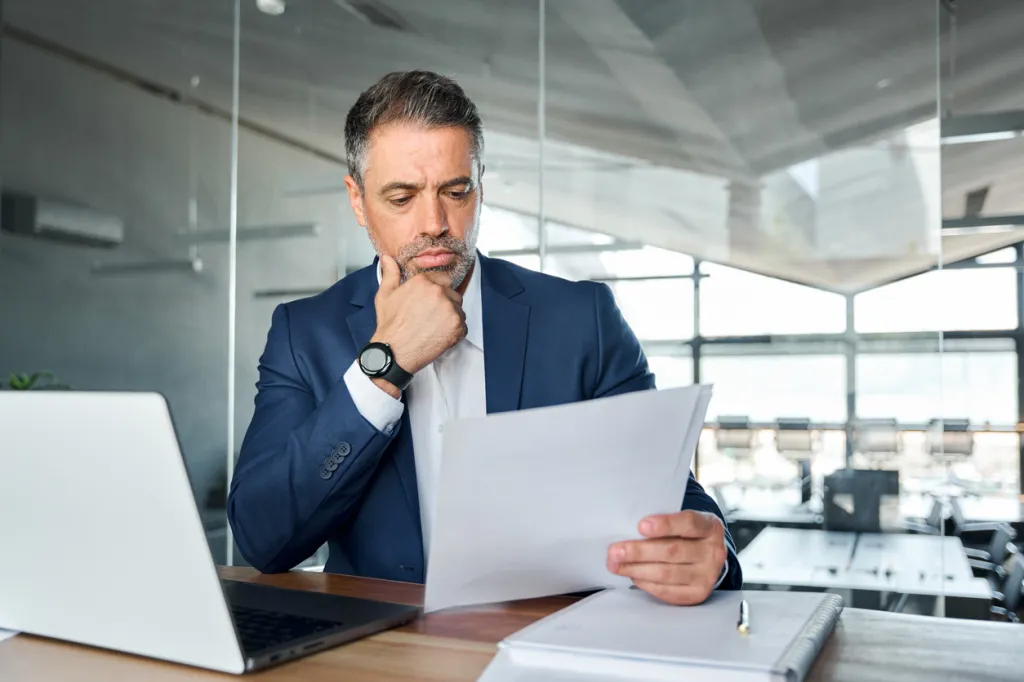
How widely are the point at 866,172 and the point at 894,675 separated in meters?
3.10

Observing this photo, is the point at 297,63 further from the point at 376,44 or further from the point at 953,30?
the point at 953,30

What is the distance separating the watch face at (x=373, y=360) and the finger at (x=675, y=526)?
45cm

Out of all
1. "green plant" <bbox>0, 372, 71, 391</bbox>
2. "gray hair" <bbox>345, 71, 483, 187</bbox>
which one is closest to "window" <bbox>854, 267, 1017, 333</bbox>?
"gray hair" <bbox>345, 71, 483, 187</bbox>

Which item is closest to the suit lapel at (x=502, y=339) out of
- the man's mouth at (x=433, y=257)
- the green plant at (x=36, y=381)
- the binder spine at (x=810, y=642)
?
the man's mouth at (x=433, y=257)

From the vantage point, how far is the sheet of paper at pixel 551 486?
0.95 meters

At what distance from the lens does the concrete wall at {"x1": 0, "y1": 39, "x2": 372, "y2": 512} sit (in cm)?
438

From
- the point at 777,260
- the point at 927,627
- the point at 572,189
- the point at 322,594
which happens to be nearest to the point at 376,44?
the point at 572,189

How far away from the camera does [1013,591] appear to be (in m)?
3.43

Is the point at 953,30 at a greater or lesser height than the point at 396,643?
greater

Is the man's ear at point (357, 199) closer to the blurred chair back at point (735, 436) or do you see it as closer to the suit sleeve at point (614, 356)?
the suit sleeve at point (614, 356)

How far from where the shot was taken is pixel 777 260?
3.73 metres

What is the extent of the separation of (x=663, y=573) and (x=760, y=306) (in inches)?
113

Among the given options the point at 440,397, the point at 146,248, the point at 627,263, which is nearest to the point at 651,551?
the point at 440,397

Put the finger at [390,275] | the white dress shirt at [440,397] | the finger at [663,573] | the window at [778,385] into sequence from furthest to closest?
the window at [778,385] < the white dress shirt at [440,397] < the finger at [390,275] < the finger at [663,573]
